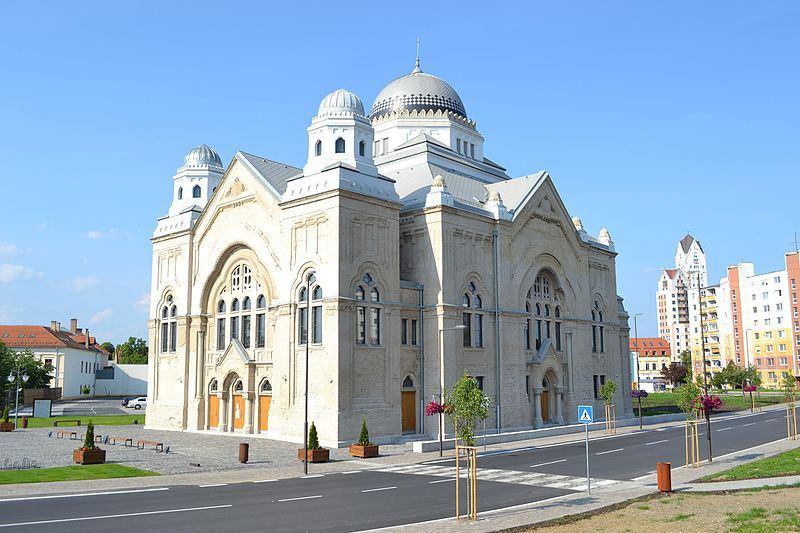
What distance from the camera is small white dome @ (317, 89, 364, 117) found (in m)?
43.3

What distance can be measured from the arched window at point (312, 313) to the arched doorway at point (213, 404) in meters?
10.3

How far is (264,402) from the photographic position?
Result: 4431 cm

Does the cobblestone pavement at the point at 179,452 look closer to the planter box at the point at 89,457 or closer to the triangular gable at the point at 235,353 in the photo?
the planter box at the point at 89,457

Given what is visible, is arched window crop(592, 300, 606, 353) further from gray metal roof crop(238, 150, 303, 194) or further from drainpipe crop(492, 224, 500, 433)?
gray metal roof crop(238, 150, 303, 194)

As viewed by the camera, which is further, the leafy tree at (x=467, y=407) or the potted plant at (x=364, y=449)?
the potted plant at (x=364, y=449)

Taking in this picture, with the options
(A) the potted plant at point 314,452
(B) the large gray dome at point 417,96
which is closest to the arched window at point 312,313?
(A) the potted plant at point 314,452

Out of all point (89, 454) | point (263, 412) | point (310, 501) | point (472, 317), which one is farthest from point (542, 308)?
point (310, 501)

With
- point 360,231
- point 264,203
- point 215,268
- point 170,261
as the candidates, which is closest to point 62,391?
point 170,261

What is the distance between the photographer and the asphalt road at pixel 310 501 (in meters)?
18.2

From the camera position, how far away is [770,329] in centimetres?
12762

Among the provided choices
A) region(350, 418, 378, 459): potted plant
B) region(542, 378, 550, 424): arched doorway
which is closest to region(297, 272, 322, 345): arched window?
Answer: region(350, 418, 378, 459): potted plant

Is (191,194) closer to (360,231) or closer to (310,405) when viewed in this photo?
(360,231)

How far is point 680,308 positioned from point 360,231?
577 ft

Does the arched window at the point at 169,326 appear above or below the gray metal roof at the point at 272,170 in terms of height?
below
